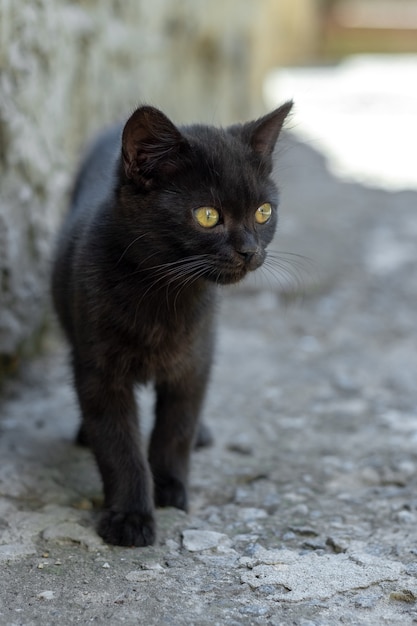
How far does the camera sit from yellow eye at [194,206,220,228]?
7.88ft

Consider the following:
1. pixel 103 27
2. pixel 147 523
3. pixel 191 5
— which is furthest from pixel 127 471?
pixel 191 5

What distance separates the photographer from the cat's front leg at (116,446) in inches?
102

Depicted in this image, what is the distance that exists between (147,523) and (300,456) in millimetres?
886

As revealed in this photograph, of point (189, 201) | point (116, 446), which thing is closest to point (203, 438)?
point (116, 446)

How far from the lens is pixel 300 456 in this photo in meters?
3.27

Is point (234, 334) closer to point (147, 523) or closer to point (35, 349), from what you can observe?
point (35, 349)

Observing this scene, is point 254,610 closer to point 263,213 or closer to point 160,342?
point 160,342

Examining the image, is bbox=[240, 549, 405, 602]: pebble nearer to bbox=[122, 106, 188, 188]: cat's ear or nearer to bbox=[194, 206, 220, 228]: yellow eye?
bbox=[194, 206, 220, 228]: yellow eye

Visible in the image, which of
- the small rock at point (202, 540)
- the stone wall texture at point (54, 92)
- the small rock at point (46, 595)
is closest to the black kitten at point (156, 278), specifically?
the small rock at point (202, 540)

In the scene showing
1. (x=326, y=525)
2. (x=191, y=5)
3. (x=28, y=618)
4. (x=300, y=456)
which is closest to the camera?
(x=28, y=618)

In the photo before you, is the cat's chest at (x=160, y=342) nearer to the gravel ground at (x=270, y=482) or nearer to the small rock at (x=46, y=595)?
the gravel ground at (x=270, y=482)

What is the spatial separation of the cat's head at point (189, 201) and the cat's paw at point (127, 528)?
719 millimetres

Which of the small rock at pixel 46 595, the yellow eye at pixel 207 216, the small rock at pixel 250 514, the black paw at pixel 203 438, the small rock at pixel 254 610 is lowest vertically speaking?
the black paw at pixel 203 438

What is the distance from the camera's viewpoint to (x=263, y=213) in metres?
2.56
